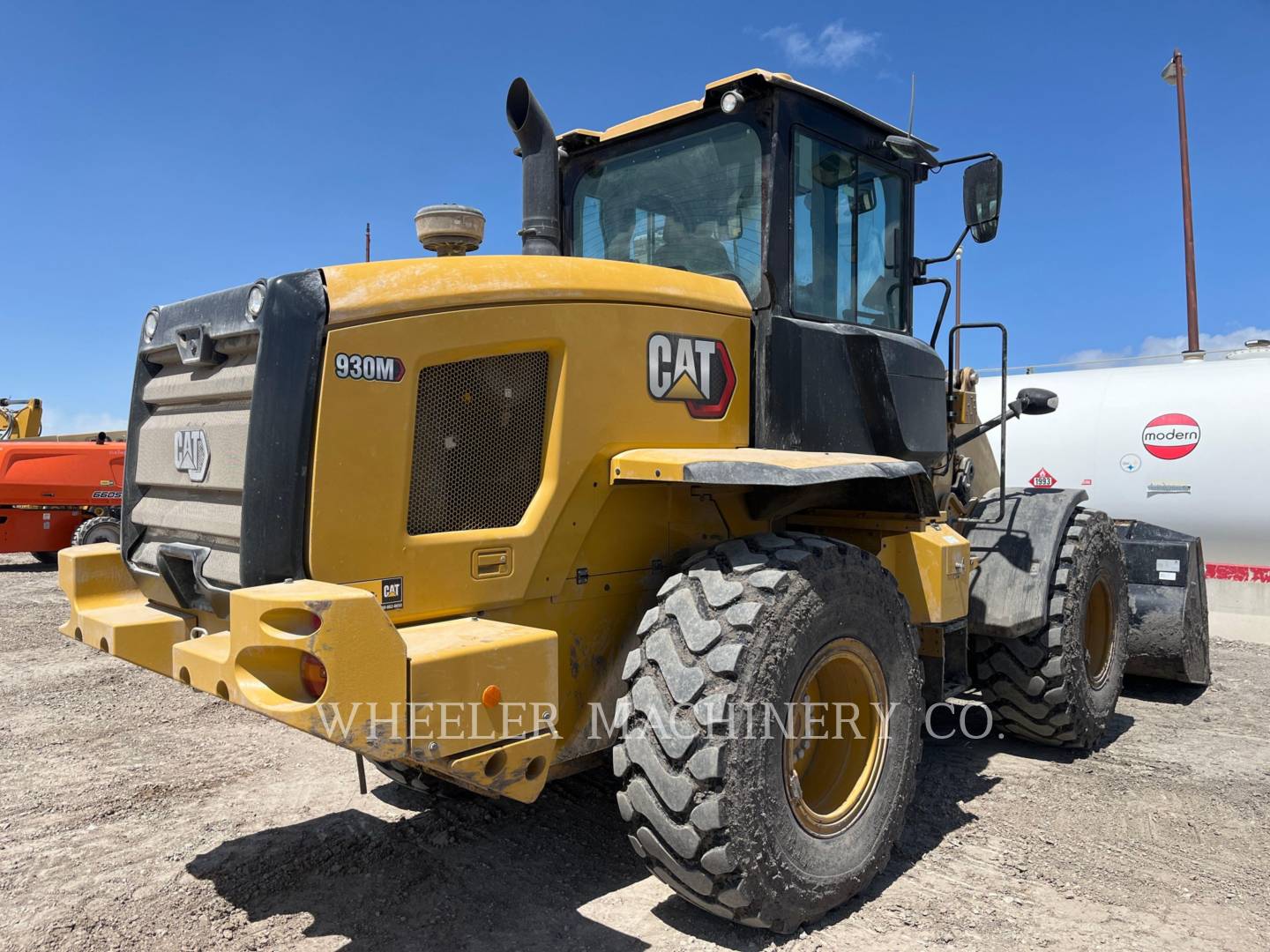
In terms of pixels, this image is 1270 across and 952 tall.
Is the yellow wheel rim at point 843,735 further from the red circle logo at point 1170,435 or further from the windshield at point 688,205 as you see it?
the red circle logo at point 1170,435

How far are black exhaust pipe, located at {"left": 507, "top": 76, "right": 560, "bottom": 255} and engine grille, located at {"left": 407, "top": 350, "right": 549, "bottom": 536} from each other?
3.42 feet

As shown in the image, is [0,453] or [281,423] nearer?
[281,423]

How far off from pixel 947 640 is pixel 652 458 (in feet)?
7.24

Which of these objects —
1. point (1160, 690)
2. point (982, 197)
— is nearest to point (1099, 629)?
point (1160, 690)

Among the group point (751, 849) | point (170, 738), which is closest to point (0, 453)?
point (170, 738)

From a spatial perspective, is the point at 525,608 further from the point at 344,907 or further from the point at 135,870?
the point at 135,870

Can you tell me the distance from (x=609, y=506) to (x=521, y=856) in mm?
1452

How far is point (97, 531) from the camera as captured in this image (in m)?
12.8

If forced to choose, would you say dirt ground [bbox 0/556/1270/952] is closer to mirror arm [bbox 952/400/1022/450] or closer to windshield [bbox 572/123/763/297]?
mirror arm [bbox 952/400/1022/450]

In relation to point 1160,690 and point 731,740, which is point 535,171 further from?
point 1160,690

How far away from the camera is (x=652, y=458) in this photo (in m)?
3.25

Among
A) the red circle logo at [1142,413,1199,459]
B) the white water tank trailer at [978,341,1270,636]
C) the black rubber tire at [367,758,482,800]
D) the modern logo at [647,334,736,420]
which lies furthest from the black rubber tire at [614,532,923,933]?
the red circle logo at [1142,413,1199,459]

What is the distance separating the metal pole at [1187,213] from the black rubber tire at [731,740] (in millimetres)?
13749

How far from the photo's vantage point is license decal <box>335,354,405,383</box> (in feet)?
9.33
